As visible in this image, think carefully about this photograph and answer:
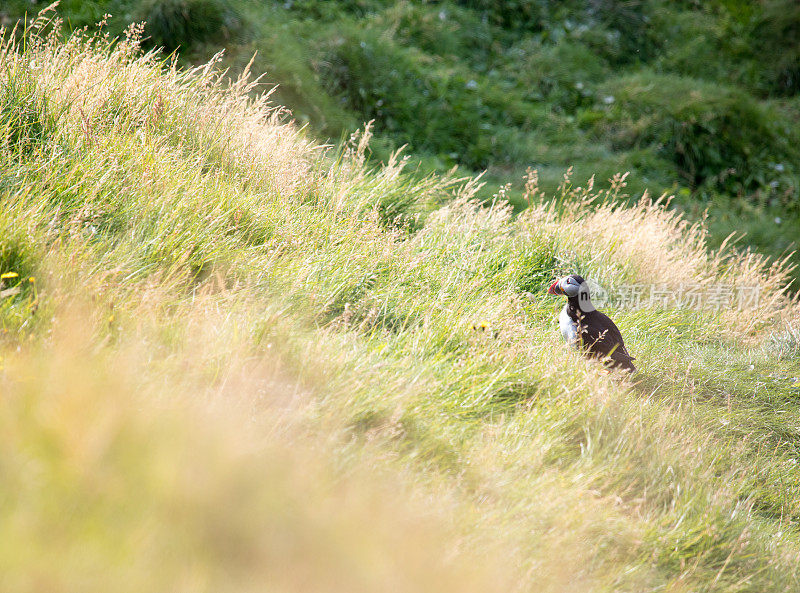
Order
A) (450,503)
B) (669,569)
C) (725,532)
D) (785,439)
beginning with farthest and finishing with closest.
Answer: (785,439)
(725,532)
(669,569)
(450,503)

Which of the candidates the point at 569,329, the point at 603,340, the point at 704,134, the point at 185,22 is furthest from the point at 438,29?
the point at 603,340

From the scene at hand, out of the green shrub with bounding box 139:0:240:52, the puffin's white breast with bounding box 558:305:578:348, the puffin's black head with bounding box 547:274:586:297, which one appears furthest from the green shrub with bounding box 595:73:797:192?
the puffin's white breast with bounding box 558:305:578:348

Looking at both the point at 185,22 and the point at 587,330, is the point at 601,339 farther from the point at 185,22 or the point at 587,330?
the point at 185,22

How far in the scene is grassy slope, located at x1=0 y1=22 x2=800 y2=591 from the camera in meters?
1.72

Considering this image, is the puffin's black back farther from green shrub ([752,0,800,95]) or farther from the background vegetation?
green shrub ([752,0,800,95])

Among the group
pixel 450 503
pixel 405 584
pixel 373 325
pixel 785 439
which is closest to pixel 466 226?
pixel 373 325

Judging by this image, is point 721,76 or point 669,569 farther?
point 721,76

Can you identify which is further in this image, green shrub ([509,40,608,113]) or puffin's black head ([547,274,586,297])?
green shrub ([509,40,608,113])

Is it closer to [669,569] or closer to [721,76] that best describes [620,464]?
[669,569]

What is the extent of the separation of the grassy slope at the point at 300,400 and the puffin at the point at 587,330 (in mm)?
146

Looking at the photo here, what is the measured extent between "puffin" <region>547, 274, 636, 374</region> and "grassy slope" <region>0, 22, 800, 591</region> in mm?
146

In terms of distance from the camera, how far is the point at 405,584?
5.79 feet

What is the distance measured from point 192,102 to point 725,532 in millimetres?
4020

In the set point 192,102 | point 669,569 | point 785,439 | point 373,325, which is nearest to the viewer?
point 669,569
